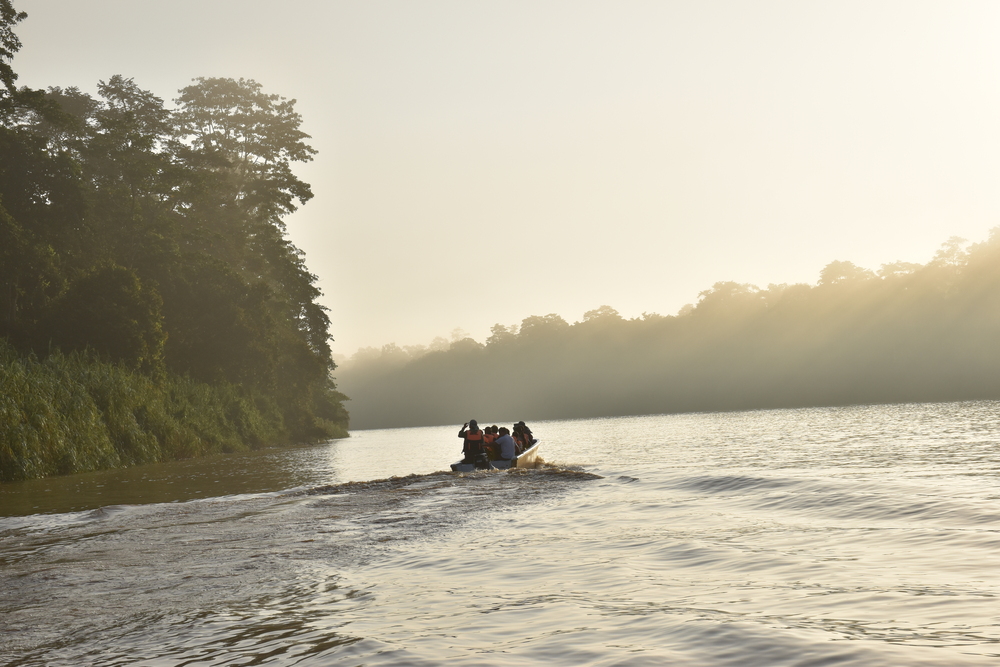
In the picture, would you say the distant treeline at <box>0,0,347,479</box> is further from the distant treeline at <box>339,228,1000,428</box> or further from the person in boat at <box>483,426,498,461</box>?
the distant treeline at <box>339,228,1000,428</box>

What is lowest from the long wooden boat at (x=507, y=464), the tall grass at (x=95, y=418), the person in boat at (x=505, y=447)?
the long wooden boat at (x=507, y=464)

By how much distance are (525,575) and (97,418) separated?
22286 mm

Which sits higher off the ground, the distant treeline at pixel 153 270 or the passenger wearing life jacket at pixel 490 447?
the distant treeline at pixel 153 270

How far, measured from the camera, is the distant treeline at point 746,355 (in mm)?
97125

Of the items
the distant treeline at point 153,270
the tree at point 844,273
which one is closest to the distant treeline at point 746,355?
the tree at point 844,273

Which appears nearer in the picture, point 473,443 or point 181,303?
point 473,443

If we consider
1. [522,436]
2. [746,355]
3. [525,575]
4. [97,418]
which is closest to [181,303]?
[97,418]

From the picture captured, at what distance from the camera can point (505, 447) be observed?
20.5m

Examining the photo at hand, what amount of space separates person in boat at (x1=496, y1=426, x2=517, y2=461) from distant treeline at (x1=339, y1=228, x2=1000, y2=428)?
85610 millimetres

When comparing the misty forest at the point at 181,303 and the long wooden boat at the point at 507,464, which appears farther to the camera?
the misty forest at the point at 181,303

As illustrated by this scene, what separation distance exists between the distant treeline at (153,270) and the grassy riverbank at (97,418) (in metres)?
0.09

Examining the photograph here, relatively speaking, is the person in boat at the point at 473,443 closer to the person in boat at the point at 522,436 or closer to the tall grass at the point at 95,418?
the person in boat at the point at 522,436

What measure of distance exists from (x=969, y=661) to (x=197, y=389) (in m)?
36.0

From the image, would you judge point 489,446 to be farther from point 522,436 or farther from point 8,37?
point 8,37
